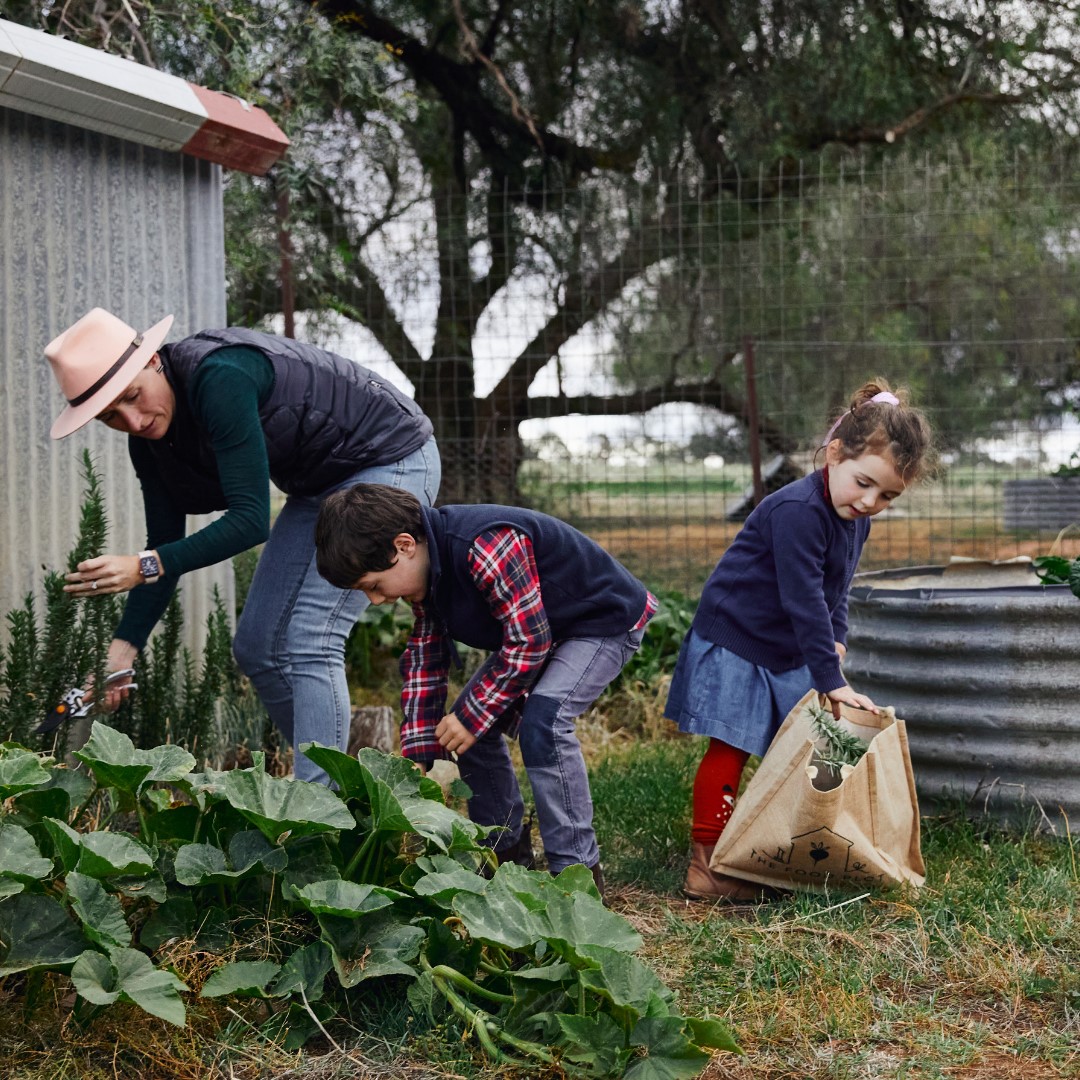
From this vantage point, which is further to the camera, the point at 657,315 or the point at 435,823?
the point at 657,315

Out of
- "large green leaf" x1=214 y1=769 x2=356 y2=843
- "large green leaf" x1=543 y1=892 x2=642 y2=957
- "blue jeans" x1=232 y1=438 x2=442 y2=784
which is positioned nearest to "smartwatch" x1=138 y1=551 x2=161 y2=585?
"blue jeans" x1=232 y1=438 x2=442 y2=784

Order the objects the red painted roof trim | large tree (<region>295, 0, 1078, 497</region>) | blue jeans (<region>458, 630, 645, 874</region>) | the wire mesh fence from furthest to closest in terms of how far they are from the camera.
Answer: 1. large tree (<region>295, 0, 1078, 497</region>)
2. the wire mesh fence
3. the red painted roof trim
4. blue jeans (<region>458, 630, 645, 874</region>)

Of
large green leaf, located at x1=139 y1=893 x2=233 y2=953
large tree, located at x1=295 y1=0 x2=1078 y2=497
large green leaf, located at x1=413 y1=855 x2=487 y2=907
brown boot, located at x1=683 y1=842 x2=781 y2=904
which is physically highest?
large tree, located at x1=295 y1=0 x2=1078 y2=497

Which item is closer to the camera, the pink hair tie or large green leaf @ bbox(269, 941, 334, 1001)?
large green leaf @ bbox(269, 941, 334, 1001)

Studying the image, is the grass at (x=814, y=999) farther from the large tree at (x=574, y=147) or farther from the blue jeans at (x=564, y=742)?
the large tree at (x=574, y=147)

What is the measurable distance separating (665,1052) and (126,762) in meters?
1.07

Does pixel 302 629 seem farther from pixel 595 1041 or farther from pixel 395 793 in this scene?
pixel 595 1041

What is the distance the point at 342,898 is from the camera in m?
2.09

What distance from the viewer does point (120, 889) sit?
86.5 inches

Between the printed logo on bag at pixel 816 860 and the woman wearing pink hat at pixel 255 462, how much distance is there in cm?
109

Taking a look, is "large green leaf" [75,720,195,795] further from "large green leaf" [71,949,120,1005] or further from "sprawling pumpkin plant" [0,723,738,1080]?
"large green leaf" [71,949,120,1005]

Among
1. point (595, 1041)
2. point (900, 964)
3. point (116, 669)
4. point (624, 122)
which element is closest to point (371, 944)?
point (595, 1041)

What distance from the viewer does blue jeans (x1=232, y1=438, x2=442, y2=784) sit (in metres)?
3.14

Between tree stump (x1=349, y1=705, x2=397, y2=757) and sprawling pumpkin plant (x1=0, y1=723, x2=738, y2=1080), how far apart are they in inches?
71.3
